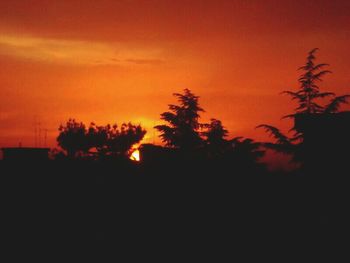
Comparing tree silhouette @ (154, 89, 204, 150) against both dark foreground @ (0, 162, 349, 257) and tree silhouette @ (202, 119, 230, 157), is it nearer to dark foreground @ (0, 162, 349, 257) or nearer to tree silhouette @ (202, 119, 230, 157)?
tree silhouette @ (202, 119, 230, 157)

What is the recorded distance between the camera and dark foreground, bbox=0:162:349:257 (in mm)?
18312

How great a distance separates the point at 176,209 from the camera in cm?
2077

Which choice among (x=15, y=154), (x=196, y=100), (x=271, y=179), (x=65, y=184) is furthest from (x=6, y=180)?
(x=15, y=154)

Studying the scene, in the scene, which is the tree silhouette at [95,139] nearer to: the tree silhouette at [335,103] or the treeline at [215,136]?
the treeline at [215,136]

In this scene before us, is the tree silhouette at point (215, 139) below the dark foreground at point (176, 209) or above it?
above

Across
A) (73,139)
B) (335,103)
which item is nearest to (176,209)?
(335,103)

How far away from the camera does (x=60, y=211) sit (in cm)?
2106

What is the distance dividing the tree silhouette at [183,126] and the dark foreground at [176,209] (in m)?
17.2

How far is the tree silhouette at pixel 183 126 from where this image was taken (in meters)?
43.2

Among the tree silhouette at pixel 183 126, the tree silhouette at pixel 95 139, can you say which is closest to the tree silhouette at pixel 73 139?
the tree silhouette at pixel 95 139

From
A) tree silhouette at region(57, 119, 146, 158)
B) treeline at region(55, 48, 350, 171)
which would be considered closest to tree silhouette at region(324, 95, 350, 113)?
treeline at region(55, 48, 350, 171)

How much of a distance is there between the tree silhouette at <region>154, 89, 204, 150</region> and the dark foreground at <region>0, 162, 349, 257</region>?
17.2 m

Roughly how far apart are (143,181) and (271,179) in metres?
5.48

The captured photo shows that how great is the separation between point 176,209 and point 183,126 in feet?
79.3
